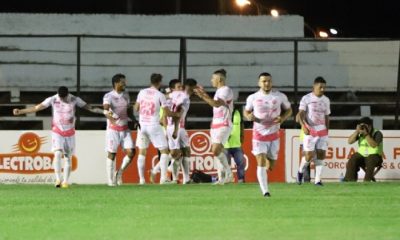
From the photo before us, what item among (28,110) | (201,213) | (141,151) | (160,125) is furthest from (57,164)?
(201,213)

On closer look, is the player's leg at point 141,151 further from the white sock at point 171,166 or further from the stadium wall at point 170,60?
the stadium wall at point 170,60

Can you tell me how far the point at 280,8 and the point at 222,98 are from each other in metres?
17.9

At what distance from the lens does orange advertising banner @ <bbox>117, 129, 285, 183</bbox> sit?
26344 millimetres

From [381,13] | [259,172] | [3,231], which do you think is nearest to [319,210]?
[259,172]

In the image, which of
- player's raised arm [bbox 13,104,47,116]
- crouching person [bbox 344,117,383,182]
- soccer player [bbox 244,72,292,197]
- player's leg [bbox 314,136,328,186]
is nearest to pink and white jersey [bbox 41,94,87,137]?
player's raised arm [bbox 13,104,47,116]

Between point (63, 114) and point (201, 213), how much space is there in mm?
7334

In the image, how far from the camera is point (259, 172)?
1808 cm

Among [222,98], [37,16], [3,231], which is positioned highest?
[37,16]

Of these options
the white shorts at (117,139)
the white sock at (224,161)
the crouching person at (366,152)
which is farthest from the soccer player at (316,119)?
the white shorts at (117,139)

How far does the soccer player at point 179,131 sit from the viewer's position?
77.0ft

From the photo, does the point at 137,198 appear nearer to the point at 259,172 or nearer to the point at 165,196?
the point at 165,196

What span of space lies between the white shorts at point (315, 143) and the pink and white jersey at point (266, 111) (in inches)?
152

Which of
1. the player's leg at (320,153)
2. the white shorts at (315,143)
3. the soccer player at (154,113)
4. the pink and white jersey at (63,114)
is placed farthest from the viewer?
the soccer player at (154,113)

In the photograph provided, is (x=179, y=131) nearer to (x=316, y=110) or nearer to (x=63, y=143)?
(x=63, y=143)
